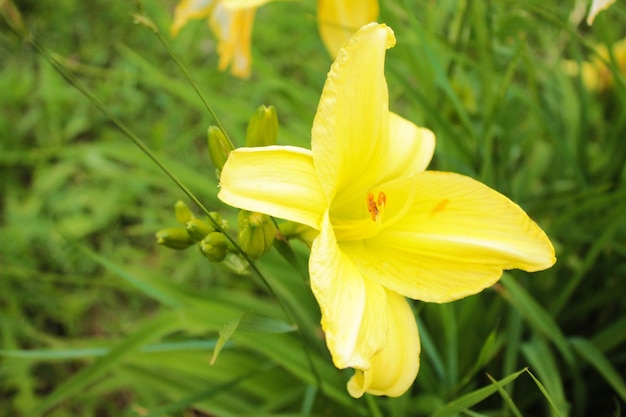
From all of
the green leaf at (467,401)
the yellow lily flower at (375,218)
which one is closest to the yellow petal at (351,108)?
the yellow lily flower at (375,218)

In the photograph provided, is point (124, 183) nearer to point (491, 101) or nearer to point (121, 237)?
point (121, 237)

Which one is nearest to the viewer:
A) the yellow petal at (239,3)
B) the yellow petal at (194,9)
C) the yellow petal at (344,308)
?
the yellow petal at (344,308)

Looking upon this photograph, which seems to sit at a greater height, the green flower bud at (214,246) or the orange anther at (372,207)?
the orange anther at (372,207)

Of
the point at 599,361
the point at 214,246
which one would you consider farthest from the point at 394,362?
the point at 599,361

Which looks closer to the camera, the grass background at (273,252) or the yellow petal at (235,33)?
the grass background at (273,252)

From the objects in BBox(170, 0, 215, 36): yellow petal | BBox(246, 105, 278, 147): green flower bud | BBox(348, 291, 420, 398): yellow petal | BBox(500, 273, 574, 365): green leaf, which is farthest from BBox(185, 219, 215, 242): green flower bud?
BBox(170, 0, 215, 36): yellow petal

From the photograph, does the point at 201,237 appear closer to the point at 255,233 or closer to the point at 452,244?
the point at 255,233

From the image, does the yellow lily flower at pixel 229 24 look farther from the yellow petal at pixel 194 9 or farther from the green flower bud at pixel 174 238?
the green flower bud at pixel 174 238

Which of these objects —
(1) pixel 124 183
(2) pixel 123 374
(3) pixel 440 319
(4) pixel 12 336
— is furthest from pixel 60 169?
(3) pixel 440 319

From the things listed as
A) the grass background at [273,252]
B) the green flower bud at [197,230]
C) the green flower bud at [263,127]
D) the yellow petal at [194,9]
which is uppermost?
the green flower bud at [263,127]
